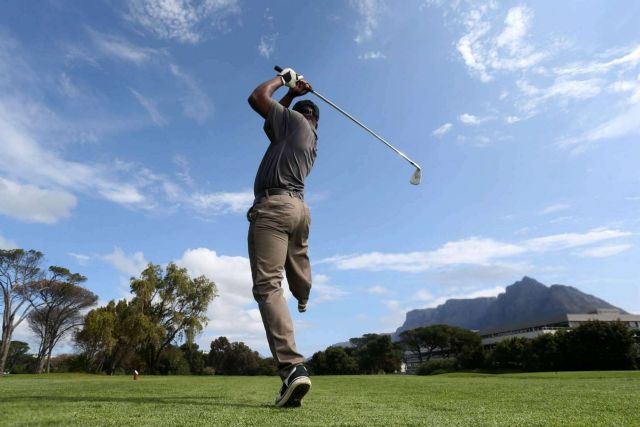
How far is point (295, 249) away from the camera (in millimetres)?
3859

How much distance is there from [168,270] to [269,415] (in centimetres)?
3961

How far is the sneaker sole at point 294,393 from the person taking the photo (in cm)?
295

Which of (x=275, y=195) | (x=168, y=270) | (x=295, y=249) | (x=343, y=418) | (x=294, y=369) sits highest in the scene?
(x=168, y=270)

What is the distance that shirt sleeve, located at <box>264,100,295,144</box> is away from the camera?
393 centimetres

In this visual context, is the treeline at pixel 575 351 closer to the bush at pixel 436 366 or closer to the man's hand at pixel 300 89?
the bush at pixel 436 366

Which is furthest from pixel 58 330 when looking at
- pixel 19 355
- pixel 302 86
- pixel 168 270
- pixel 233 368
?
pixel 302 86

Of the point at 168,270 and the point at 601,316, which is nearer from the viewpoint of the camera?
the point at 168,270

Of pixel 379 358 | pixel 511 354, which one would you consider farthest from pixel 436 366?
pixel 379 358

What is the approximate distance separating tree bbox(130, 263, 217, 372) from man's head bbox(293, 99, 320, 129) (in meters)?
36.8

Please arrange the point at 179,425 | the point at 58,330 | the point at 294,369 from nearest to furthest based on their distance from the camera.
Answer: the point at 179,425, the point at 294,369, the point at 58,330

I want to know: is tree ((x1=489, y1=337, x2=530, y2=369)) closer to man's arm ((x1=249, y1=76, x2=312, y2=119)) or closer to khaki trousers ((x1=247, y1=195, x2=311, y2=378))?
khaki trousers ((x1=247, y1=195, x2=311, y2=378))

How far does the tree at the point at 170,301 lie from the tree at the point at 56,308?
1139 centimetres

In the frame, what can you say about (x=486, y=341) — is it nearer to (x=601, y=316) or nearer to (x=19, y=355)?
(x=601, y=316)

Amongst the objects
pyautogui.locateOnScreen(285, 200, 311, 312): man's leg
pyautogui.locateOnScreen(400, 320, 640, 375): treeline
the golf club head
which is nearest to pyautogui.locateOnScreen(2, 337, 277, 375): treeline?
pyautogui.locateOnScreen(400, 320, 640, 375): treeline
